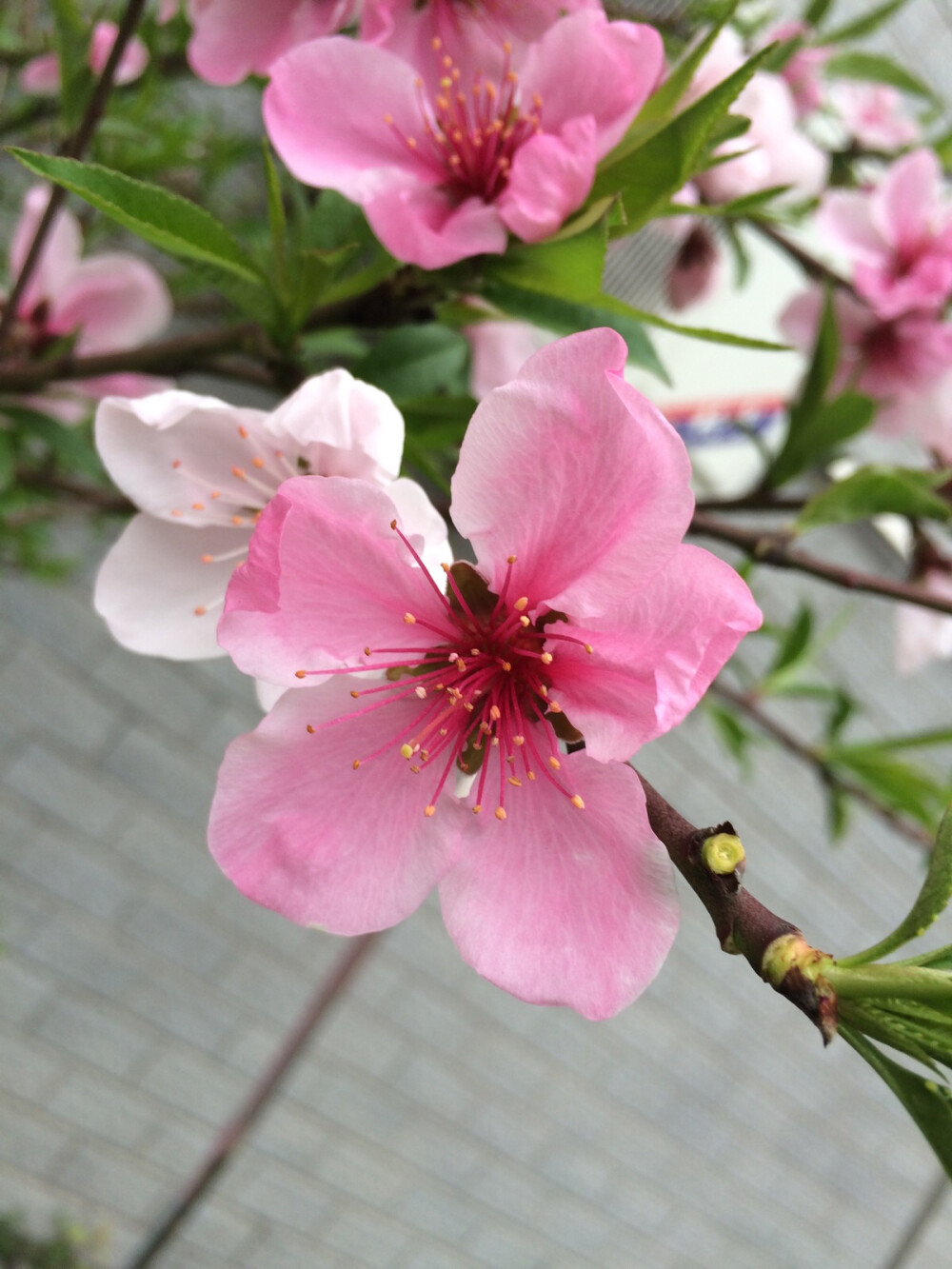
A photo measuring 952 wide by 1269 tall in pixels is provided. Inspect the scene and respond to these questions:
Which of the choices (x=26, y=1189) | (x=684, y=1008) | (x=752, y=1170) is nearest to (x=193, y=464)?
(x=26, y=1189)

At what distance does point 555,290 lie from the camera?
0.38m

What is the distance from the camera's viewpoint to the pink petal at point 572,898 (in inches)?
10.8

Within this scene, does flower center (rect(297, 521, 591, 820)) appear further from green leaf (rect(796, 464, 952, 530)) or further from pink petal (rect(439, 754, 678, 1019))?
green leaf (rect(796, 464, 952, 530))

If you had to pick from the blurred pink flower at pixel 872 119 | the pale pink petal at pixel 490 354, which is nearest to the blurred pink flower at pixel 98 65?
the pale pink petal at pixel 490 354

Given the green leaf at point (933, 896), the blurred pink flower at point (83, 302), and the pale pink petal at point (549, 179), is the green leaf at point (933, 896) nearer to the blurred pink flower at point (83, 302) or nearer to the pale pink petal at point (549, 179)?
the pale pink petal at point (549, 179)

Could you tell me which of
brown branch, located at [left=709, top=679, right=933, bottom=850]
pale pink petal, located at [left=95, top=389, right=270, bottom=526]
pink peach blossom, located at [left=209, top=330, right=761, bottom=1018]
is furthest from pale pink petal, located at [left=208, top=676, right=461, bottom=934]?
brown branch, located at [left=709, top=679, right=933, bottom=850]

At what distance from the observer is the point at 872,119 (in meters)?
1.01

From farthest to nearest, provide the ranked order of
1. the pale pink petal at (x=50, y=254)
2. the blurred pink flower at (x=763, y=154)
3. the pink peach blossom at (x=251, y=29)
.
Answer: the pale pink petal at (x=50, y=254) < the blurred pink flower at (x=763, y=154) < the pink peach blossom at (x=251, y=29)

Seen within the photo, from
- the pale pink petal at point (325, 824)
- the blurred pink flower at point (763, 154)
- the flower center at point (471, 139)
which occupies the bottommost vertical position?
the pale pink petal at point (325, 824)

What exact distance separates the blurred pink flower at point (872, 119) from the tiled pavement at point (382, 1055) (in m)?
1.00

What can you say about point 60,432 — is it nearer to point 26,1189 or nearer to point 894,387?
point 894,387

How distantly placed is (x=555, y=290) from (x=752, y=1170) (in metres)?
2.72

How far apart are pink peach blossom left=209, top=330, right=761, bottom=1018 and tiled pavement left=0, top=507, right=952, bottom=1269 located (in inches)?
56.1

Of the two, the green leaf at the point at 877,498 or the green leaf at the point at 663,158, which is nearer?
the green leaf at the point at 663,158
